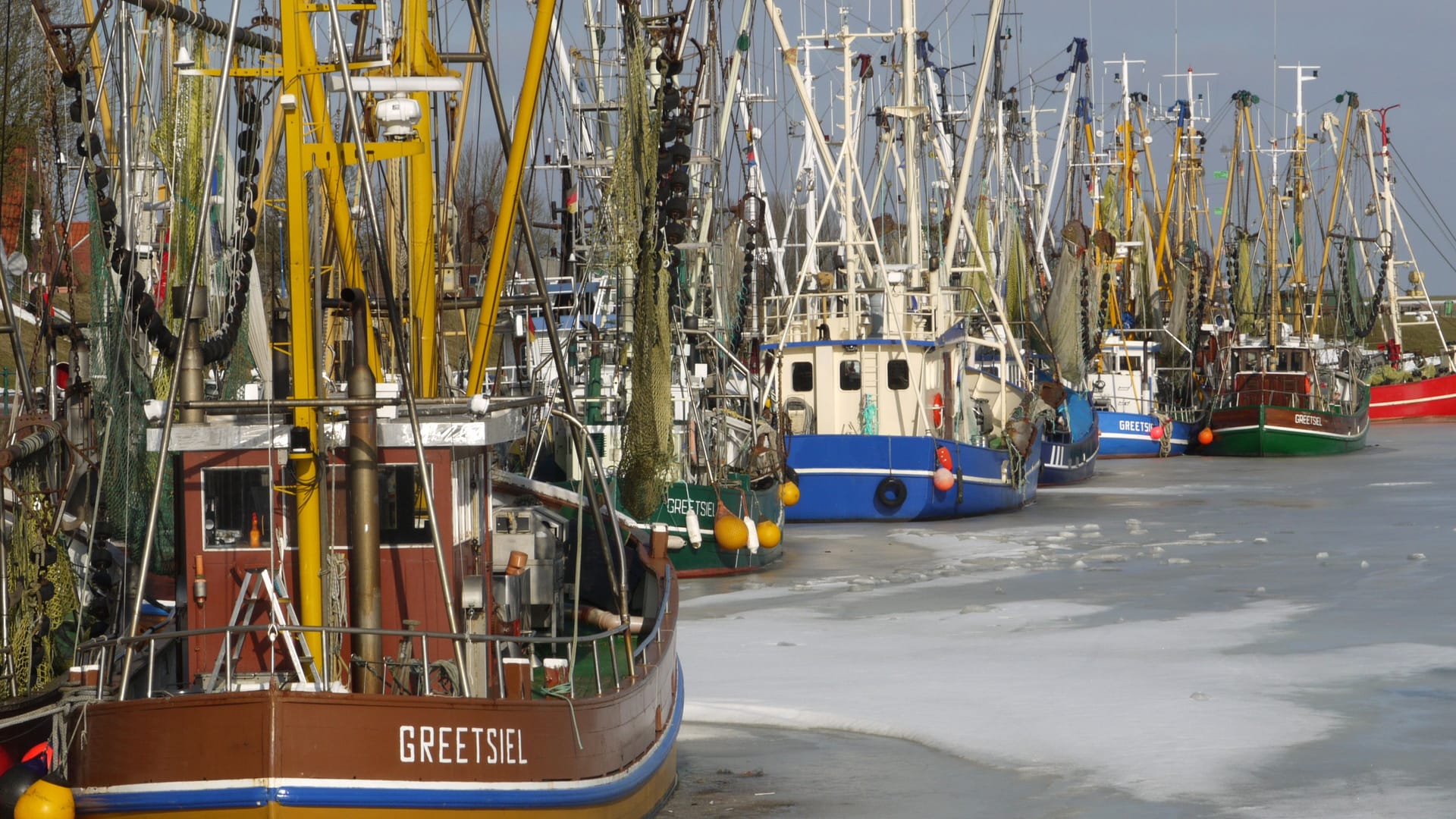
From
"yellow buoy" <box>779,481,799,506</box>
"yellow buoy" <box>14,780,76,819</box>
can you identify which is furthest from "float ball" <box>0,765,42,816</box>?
"yellow buoy" <box>779,481,799,506</box>

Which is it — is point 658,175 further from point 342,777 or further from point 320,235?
point 342,777

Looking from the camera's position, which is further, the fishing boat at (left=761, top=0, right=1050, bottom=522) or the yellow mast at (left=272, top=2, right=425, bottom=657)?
the fishing boat at (left=761, top=0, right=1050, bottom=522)

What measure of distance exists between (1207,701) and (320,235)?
8248 millimetres

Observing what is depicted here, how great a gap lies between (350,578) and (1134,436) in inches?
1520

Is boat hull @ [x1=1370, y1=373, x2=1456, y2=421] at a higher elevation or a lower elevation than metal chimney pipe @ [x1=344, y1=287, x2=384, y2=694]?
lower

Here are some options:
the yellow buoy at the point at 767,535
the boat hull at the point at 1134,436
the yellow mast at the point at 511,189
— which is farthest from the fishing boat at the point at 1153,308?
the yellow mast at the point at 511,189

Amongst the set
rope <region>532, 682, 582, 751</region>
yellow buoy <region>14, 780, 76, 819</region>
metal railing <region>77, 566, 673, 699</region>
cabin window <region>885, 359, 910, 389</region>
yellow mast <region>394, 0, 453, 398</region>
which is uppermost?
yellow mast <region>394, 0, 453, 398</region>

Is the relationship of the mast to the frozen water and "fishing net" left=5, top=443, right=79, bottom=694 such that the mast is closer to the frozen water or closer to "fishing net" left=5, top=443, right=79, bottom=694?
the frozen water

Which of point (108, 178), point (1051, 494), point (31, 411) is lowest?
point (1051, 494)

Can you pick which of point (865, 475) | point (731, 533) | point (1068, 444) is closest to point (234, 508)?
point (731, 533)

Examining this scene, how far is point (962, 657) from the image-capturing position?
15.6 m

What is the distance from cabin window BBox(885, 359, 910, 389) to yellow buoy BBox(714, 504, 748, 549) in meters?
8.01

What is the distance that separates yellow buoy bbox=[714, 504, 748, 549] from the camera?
2097cm

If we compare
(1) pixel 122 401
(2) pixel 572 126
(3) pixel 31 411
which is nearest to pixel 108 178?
(1) pixel 122 401
